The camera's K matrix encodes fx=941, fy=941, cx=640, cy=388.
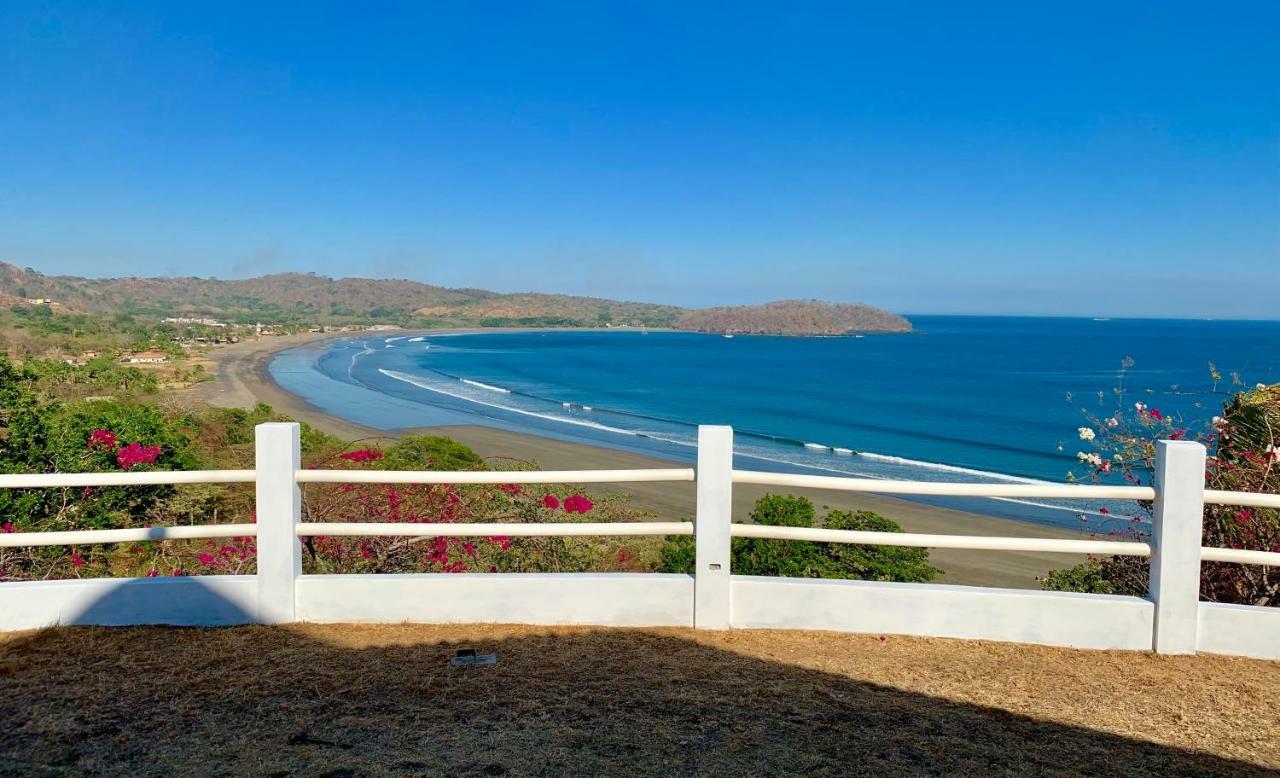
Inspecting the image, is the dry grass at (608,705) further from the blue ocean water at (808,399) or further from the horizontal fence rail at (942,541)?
the blue ocean water at (808,399)

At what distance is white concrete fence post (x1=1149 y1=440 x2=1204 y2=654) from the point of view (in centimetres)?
500

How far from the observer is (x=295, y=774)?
11.5ft

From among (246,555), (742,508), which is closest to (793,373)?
(742,508)

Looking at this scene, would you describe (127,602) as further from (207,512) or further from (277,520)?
(207,512)

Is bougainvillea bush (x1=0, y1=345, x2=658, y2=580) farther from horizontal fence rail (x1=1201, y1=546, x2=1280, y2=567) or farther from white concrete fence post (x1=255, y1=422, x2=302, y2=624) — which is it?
horizontal fence rail (x1=1201, y1=546, x2=1280, y2=567)

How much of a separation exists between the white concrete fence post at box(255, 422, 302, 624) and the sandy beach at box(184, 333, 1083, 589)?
49.0 feet

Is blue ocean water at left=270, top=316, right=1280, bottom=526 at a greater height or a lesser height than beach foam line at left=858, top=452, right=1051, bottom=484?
greater

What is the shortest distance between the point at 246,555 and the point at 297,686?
4.73 metres

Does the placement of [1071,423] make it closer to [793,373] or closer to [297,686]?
[793,373]

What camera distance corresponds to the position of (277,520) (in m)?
5.32

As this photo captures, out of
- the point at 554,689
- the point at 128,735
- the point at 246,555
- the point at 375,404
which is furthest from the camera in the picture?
the point at 375,404

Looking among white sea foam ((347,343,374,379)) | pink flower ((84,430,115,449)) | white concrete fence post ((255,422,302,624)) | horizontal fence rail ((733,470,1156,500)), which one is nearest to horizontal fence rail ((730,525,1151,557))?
horizontal fence rail ((733,470,1156,500))

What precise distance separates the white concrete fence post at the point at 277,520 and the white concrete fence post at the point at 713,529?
7.38 feet

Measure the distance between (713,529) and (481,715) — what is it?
1.75 m
